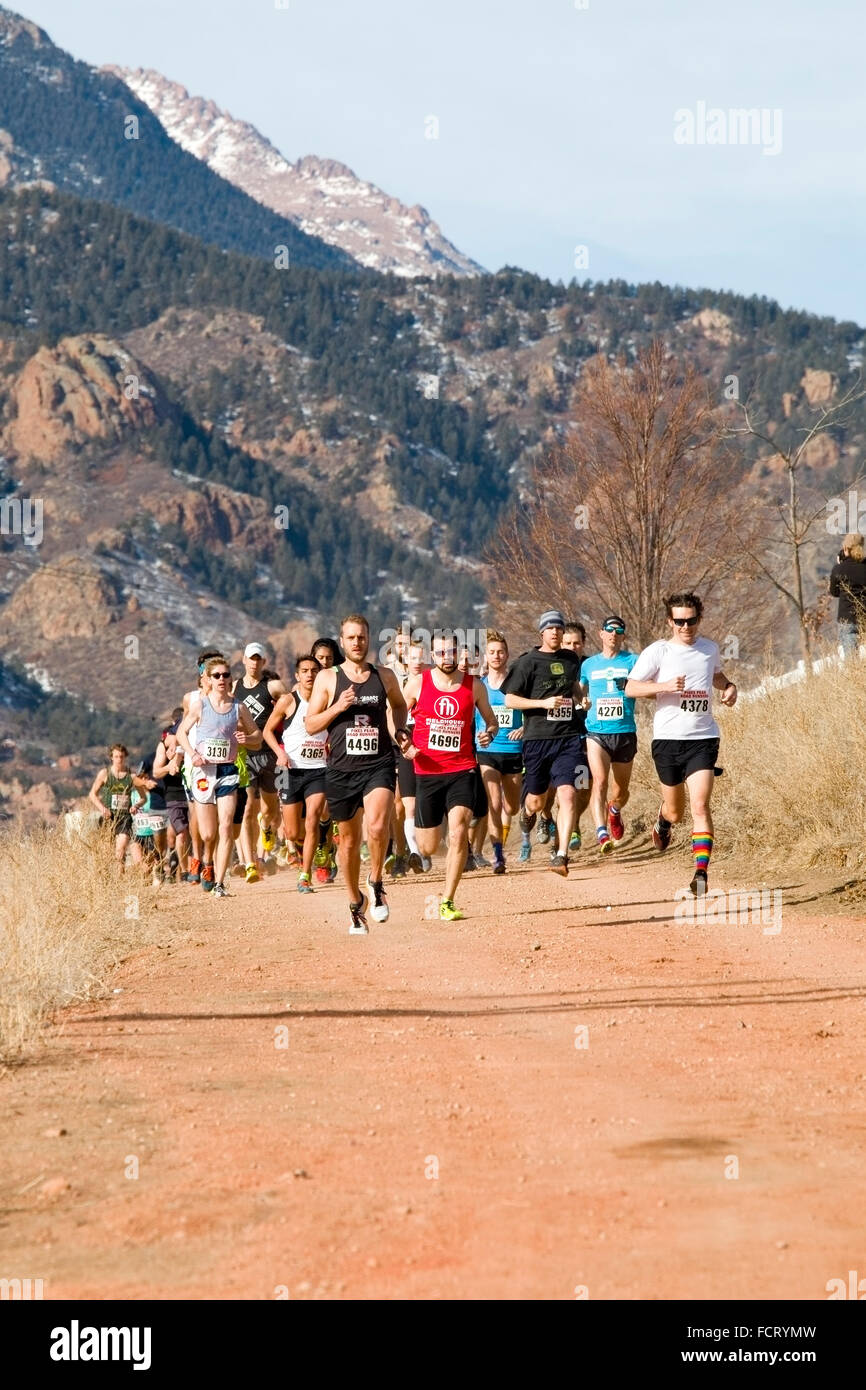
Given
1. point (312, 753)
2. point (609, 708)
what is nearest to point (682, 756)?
point (609, 708)

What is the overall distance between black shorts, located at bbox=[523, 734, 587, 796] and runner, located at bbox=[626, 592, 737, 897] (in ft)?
6.94

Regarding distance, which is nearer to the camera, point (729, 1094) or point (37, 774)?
point (729, 1094)

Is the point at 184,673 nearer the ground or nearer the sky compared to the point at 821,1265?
nearer the ground

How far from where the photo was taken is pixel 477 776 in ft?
41.2

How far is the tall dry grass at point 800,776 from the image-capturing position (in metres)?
13.9

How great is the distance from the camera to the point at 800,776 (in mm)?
14555

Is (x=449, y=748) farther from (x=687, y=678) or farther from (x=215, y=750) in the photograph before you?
(x=215, y=750)

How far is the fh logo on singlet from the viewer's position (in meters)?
12.3

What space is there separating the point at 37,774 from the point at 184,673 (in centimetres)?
2019

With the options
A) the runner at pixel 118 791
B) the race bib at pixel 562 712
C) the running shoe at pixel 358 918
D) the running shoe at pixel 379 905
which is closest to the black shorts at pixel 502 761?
the race bib at pixel 562 712

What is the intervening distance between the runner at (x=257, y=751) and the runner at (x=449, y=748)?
3.62 meters

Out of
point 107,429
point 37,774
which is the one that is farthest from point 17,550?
point 37,774

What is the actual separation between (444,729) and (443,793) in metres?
0.51

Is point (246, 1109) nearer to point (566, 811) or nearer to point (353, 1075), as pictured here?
point (353, 1075)
